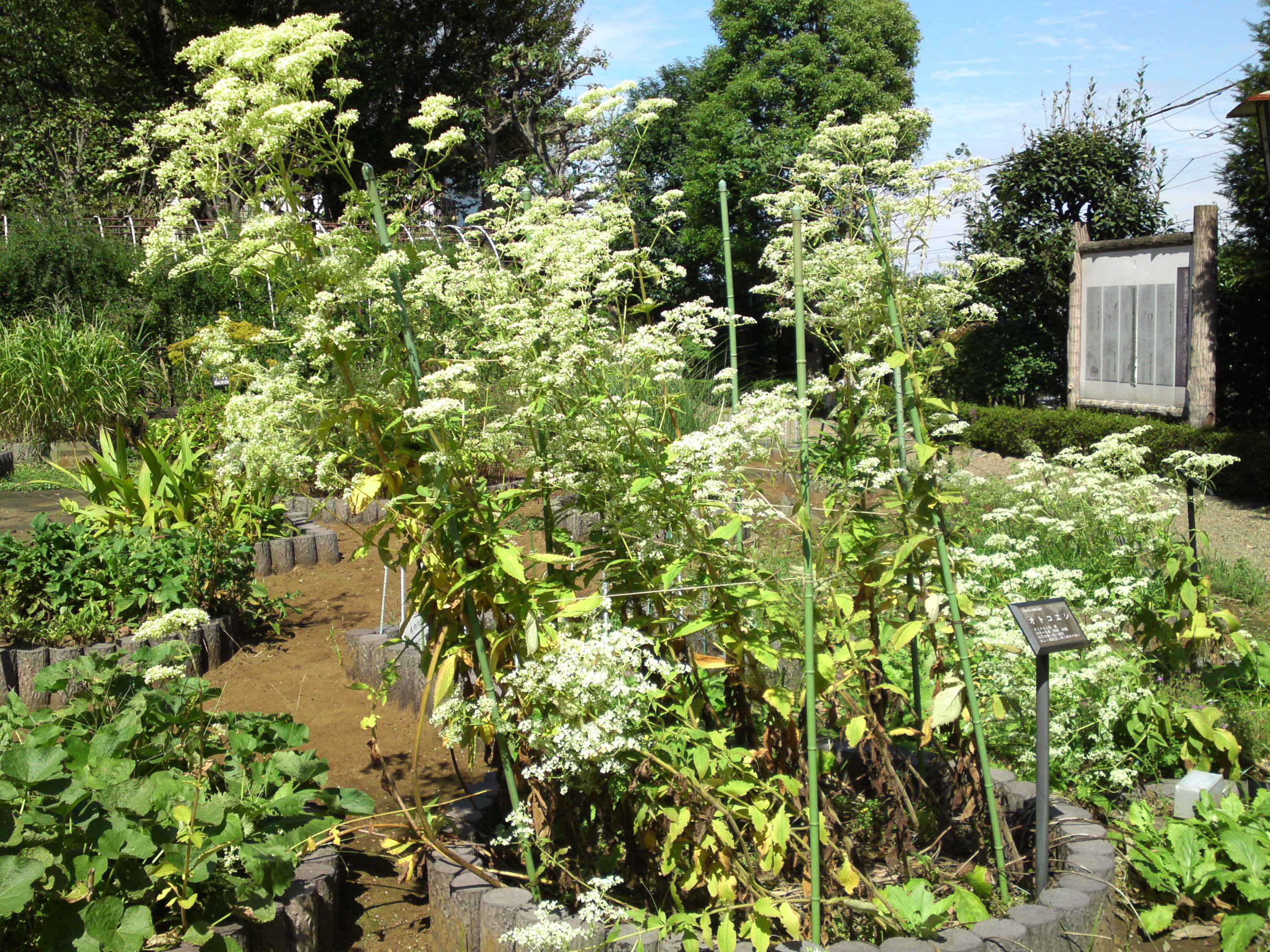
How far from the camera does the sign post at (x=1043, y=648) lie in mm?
2031

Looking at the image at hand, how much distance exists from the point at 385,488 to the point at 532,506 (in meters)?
3.36

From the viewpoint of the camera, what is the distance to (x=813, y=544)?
7.18 ft

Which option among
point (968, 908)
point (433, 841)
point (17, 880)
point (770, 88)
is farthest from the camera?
point (770, 88)

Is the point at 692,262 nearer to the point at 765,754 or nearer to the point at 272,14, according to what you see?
the point at 272,14

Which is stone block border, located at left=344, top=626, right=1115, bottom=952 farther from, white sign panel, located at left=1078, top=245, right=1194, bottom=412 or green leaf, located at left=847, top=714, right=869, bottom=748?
white sign panel, located at left=1078, top=245, right=1194, bottom=412

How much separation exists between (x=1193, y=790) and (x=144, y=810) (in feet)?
8.43

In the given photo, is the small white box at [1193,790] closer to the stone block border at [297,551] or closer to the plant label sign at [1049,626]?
the plant label sign at [1049,626]

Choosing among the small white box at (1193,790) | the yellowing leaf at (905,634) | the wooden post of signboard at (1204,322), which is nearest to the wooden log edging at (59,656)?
the yellowing leaf at (905,634)

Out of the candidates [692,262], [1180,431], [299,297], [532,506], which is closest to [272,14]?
[692,262]

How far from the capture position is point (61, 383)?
813 centimetres

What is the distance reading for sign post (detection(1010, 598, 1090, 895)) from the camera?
2.03 meters

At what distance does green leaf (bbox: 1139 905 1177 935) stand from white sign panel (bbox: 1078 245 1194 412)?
7572 mm

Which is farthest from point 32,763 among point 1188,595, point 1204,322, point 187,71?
point 187,71

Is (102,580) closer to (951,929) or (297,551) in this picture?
(297,551)
